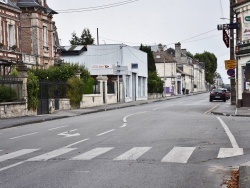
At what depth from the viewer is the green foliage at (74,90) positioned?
36250mm

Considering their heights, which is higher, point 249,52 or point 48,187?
point 249,52

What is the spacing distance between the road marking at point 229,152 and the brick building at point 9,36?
2749 centimetres

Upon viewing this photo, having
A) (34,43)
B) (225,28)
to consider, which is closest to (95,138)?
(225,28)

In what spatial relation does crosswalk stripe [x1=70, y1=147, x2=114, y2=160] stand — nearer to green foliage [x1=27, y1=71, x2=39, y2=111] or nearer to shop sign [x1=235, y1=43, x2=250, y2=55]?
green foliage [x1=27, y1=71, x2=39, y2=111]

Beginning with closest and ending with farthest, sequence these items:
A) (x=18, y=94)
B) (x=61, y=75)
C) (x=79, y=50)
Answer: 1. (x=18, y=94)
2. (x=61, y=75)
3. (x=79, y=50)

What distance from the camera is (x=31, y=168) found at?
9.23 m

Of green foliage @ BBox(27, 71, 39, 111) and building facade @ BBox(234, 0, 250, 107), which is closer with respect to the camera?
green foliage @ BBox(27, 71, 39, 111)

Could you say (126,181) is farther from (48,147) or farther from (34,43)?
(34,43)

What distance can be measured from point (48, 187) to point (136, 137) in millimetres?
A: 7406

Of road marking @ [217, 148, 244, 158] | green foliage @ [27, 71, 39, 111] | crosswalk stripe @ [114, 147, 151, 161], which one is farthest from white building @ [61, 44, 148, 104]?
road marking @ [217, 148, 244, 158]

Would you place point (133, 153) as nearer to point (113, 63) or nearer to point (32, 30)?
point (32, 30)

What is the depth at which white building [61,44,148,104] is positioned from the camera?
2126 inches

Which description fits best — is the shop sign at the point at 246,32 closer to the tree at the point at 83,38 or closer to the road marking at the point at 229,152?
the road marking at the point at 229,152

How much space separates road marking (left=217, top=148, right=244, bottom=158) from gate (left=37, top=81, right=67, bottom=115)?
20.6 m
